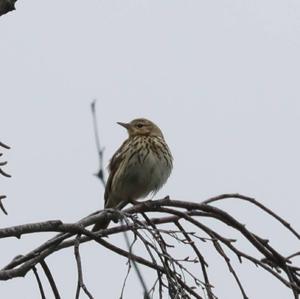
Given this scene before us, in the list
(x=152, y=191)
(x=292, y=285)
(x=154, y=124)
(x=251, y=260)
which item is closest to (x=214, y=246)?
(x=251, y=260)

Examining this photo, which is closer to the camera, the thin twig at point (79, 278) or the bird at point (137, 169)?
Result: the thin twig at point (79, 278)

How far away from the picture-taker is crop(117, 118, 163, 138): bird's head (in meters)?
10.6

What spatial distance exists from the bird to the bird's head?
0.60 feet

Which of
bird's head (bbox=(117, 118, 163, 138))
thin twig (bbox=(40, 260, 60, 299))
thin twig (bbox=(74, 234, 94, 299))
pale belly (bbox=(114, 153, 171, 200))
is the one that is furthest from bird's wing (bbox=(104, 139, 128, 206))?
thin twig (bbox=(74, 234, 94, 299))

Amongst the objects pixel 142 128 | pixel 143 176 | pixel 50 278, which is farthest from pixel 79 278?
pixel 142 128

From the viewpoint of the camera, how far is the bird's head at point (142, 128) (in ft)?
34.9

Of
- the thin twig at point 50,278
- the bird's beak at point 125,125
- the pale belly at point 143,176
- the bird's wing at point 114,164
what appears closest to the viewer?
the thin twig at point 50,278

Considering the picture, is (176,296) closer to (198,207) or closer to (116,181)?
(198,207)

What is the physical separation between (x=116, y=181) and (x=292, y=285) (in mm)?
5224

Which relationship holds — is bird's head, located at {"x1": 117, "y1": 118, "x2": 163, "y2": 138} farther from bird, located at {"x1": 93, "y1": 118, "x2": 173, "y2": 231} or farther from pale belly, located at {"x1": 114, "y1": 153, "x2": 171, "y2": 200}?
pale belly, located at {"x1": 114, "y1": 153, "x2": 171, "y2": 200}

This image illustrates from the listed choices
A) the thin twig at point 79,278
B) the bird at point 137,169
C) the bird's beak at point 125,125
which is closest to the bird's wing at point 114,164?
the bird at point 137,169

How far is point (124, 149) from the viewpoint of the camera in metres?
10.2

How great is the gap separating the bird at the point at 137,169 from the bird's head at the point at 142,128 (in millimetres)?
182

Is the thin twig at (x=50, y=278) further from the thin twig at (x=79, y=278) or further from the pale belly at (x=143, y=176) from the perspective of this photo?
the pale belly at (x=143, y=176)
